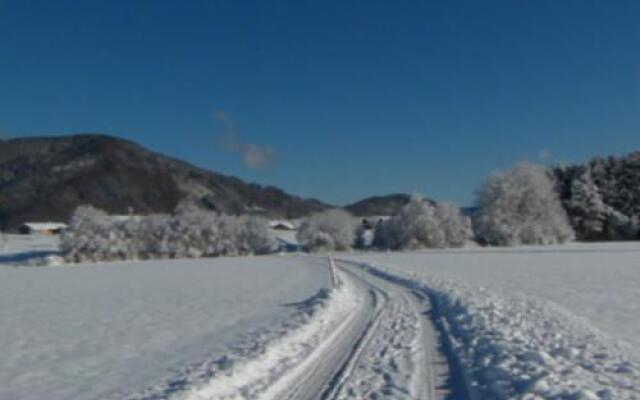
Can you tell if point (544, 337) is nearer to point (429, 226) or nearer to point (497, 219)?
point (497, 219)

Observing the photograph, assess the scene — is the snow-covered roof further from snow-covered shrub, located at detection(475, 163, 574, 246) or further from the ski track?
the ski track

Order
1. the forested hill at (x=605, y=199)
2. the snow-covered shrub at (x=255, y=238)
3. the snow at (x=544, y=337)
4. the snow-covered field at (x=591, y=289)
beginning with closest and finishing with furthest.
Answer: the snow at (x=544, y=337), the snow-covered field at (x=591, y=289), the forested hill at (x=605, y=199), the snow-covered shrub at (x=255, y=238)

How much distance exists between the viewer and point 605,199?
88688 mm

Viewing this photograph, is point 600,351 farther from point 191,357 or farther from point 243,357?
point 191,357

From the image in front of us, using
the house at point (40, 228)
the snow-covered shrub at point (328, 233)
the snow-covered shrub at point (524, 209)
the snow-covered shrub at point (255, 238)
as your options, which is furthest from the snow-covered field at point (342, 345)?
the house at point (40, 228)

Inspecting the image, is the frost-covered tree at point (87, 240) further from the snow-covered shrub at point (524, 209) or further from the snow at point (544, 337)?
the snow at point (544, 337)

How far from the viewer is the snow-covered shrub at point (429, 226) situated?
9019 centimetres

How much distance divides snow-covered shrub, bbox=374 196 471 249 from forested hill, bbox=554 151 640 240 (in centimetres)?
1437

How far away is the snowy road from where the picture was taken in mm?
9578

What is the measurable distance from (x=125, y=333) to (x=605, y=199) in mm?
82195

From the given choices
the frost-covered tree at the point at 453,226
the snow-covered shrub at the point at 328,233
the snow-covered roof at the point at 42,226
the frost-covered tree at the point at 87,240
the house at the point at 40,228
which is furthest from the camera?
the snow-covered roof at the point at 42,226

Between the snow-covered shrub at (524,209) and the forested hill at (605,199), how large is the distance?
388 cm

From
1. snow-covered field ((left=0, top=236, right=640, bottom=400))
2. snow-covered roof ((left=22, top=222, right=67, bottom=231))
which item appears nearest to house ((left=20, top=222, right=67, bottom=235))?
snow-covered roof ((left=22, top=222, right=67, bottom=231))

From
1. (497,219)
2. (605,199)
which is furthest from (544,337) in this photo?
(605,199)
